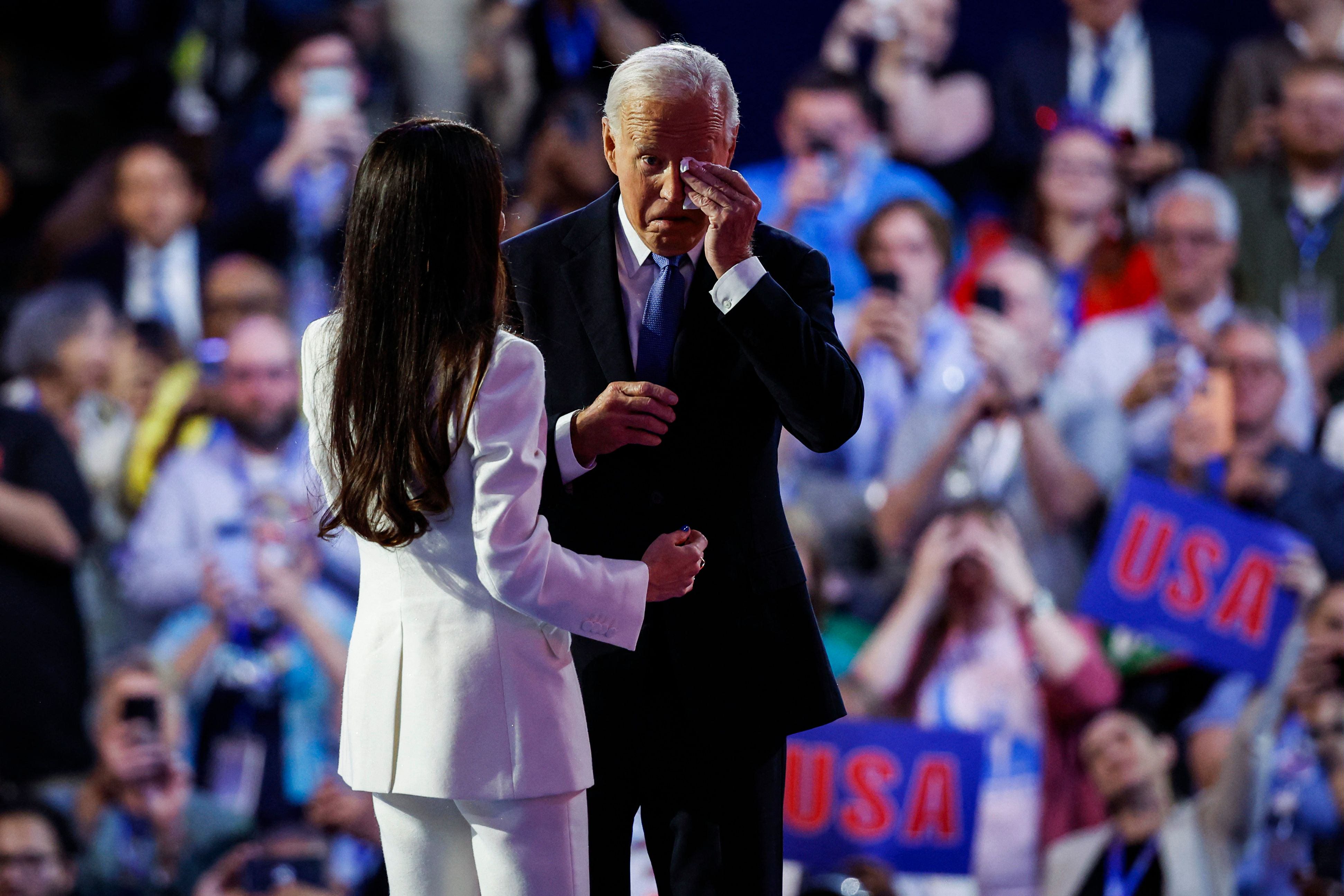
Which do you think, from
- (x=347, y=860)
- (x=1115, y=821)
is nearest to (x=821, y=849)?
(x=1115, y=821)

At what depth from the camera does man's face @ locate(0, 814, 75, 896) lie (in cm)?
444

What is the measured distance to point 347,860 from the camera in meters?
4.55

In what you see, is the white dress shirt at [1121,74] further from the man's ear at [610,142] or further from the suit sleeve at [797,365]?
the suit sleeve at [797,365]

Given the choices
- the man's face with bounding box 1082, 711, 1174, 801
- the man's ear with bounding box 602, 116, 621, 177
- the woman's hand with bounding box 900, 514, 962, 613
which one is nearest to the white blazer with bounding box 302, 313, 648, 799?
the man's ear with bounding box 602, 116, 621, 177

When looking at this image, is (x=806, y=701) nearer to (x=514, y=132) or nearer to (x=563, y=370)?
(x=563, y=370)

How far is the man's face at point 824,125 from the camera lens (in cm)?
461

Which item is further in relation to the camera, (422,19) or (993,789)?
(422,19)

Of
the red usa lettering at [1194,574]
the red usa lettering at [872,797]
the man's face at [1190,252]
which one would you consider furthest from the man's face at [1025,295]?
the red usa lettering at [872,797]

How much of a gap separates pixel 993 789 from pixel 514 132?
2655 millimetres

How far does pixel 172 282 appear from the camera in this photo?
4875mm

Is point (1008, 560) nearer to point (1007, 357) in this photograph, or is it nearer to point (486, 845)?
point (1007, 357)

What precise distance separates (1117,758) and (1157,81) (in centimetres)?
220

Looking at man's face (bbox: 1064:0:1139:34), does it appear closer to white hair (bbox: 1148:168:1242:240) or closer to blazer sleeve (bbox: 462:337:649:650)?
white hair (bbox: 1148:168:1242:240)

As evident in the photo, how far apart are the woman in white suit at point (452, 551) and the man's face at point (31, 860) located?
137 inches
